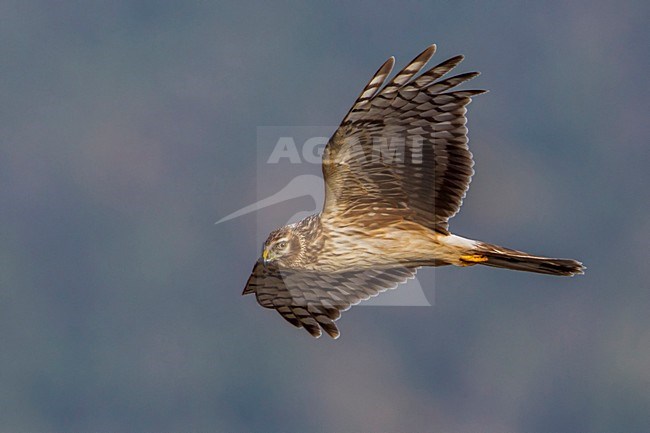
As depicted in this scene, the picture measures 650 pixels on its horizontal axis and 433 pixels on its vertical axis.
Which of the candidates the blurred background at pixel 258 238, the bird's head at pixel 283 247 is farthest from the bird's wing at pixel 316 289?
the blurred background at pixel 258 238

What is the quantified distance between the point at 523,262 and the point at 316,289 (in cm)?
232

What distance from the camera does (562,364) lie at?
11362cm

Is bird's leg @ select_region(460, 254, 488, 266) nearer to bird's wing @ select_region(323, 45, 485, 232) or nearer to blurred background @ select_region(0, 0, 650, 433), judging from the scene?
bird's wing @ select_region(323, 45, 485, 232)

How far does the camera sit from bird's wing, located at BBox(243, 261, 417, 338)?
1312 cm

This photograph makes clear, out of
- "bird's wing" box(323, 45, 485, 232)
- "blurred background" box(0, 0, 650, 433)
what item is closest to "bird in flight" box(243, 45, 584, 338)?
"bird's wing" box(323, 45, 485, 232)

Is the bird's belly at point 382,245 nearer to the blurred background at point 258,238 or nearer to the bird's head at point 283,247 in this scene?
the bird's head at point 283,247

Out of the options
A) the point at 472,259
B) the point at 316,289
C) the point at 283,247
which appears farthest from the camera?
the point at 316,289

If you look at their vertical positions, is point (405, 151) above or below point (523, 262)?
above

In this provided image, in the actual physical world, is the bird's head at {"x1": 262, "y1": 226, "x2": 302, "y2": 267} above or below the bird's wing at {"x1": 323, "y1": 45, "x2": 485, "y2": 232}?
below

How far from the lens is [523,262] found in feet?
39.2

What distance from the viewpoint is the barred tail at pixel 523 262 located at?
471 inches

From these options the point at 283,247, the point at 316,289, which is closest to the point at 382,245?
the point at 283,247

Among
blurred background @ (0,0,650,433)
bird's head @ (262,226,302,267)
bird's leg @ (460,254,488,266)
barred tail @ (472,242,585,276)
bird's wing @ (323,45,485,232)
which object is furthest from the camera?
blurred background @ (0,0,650,433)

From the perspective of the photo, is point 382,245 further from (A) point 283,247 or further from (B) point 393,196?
(A) point 283,247
